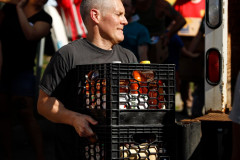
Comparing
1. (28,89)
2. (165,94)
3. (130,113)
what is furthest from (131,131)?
(28,89)

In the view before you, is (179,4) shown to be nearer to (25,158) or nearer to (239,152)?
(25,158)

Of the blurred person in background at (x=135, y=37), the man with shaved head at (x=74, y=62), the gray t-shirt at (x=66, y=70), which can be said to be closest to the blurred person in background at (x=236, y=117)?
the man with shaved head at (x=74, y=62)

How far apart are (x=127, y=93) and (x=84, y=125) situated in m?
0.28

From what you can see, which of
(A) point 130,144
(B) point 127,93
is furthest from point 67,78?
(A) point 130,144

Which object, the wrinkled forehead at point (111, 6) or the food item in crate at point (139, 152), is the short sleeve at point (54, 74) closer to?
the wrinkled forehead at point (111, 6)

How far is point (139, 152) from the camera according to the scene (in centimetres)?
250

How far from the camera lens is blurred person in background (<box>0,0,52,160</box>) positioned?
4.73 metres

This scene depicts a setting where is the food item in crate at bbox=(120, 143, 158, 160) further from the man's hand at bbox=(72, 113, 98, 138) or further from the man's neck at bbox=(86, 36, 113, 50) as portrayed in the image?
the man's neck at bbox=(86, 36, 113, 50)

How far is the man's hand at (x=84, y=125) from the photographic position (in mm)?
2523

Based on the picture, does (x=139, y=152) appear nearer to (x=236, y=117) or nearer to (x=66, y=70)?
(x=236, y=117)

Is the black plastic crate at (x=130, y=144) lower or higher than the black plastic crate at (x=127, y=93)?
lower

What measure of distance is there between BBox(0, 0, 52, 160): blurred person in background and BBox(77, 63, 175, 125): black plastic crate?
2191mm

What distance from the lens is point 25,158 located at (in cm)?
577

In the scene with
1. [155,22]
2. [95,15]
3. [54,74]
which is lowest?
[54,74]
